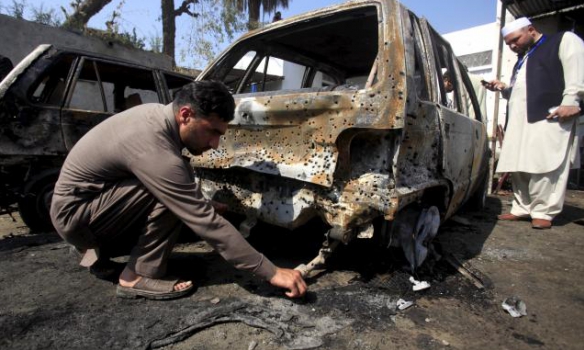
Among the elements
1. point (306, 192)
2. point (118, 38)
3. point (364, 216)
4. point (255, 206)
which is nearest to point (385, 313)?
point (364, 216)

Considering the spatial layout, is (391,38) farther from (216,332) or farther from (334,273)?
(216,332)

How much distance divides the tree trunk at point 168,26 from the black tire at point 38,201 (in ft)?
38.7

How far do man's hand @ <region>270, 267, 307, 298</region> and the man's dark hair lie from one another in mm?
838

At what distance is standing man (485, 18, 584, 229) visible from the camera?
335 centimetres

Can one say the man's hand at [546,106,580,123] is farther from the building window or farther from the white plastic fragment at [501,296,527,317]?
the building window

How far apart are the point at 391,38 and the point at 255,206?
1.24 meters

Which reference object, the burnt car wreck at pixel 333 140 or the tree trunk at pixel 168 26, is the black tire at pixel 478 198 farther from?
the tree trunk at pixel 168 26

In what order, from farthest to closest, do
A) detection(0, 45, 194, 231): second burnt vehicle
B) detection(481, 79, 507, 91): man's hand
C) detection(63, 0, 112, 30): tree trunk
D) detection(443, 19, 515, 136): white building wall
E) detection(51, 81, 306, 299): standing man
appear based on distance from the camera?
detection(63, 0, 112, 30): tree trunk, detection(443, 19, 515, 136): white building wall, detection(481, 79, 507, 91): man's hand, detection(0, 45, 194, 231): second burnt vehicle, detection(51, 81, 306, 299): standing man

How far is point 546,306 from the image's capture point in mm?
2018

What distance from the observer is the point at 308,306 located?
1882mm

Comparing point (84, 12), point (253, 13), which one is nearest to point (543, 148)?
point (84, 12)

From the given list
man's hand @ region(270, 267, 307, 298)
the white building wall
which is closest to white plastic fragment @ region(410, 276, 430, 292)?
man's hand @ region(270, 267, 307, 298)

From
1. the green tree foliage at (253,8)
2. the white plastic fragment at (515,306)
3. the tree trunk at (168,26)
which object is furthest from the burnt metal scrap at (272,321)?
the green tree foliage at (253,8)

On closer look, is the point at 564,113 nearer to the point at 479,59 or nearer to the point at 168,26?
the point at 479,59
